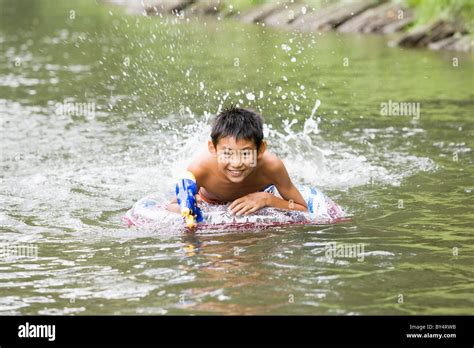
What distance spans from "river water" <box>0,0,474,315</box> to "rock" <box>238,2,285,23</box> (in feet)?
23.5

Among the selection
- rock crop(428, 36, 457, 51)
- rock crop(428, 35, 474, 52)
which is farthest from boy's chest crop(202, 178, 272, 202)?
rock crop(428, 36, 457, 51)

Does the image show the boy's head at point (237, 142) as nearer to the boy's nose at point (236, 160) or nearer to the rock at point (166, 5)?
the boy's nose at point (236, 160)

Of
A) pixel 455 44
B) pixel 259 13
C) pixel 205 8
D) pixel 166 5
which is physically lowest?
pixel 455 44

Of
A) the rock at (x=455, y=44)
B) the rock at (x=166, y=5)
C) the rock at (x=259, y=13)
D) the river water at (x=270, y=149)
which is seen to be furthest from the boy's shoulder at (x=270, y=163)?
the rock at (x=166, y=5)

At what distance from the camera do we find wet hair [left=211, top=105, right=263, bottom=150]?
8.41 meters

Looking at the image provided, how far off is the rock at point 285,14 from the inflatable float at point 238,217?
22068 mm

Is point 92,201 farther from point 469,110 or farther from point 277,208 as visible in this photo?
point 469,110

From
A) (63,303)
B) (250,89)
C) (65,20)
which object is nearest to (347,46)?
(250,89)

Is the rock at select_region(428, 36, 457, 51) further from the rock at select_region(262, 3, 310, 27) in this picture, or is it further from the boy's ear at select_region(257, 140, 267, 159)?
the boy's ear at select_region(257, 140, 267, 159)

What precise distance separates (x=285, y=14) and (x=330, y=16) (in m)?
2.11

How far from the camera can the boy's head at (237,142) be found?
8.42m

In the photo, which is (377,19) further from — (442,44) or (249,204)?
(249,204)

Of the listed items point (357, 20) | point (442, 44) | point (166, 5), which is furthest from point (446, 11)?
point (166, 5)

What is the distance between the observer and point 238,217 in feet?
29.3
